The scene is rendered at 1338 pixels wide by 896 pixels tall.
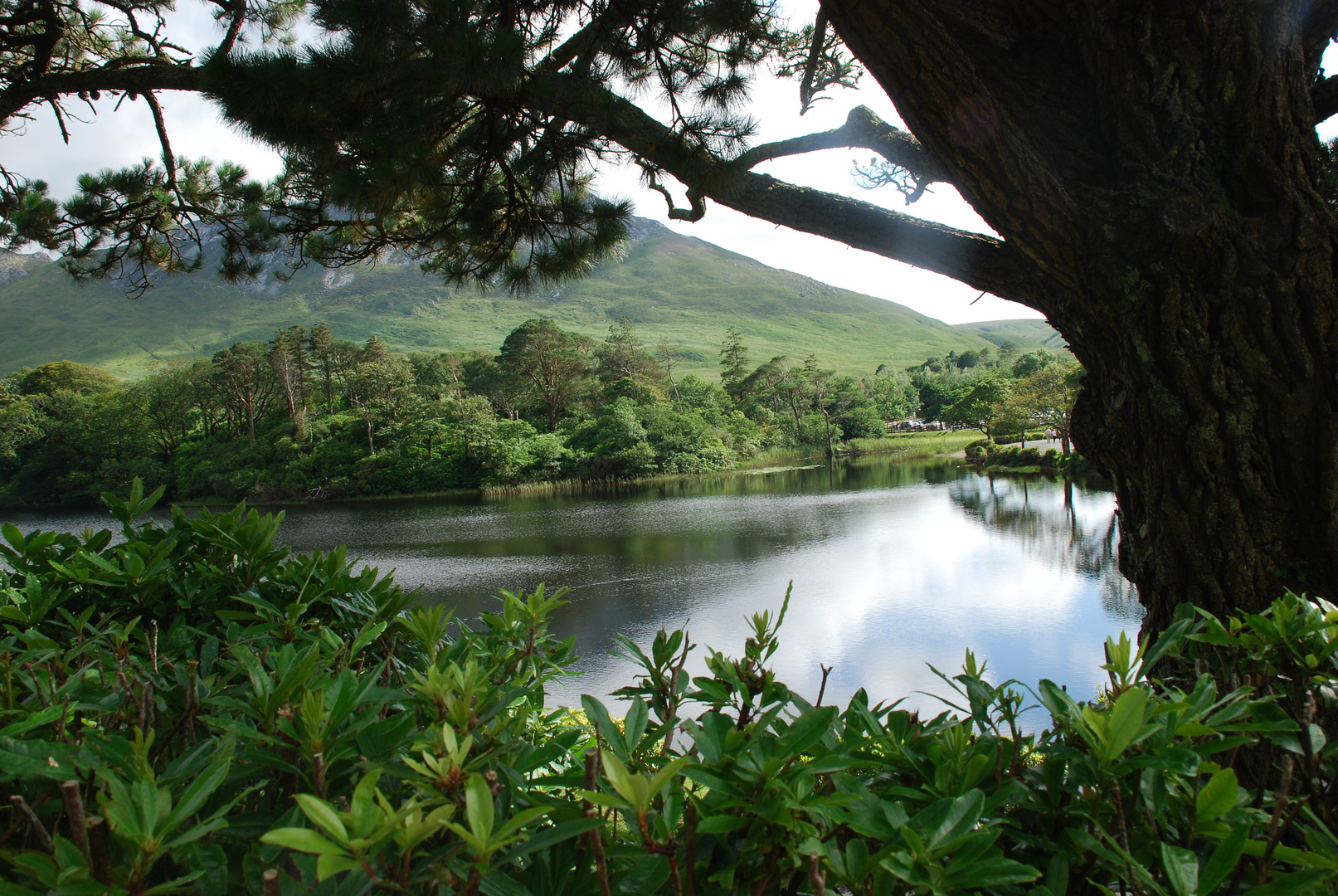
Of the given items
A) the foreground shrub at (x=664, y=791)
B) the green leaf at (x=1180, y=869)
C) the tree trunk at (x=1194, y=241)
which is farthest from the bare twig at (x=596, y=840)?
the tree trunk at (x=1194, y=241)

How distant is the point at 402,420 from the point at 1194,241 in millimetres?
28979

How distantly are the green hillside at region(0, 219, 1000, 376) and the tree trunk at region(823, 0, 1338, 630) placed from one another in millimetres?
70014

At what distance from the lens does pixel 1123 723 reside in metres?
0.58

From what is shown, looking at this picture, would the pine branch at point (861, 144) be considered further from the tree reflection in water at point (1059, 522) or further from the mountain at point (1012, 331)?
the mountain at point (1012, 331)

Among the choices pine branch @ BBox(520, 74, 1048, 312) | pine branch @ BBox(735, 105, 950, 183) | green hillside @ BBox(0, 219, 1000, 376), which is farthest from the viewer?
green hillside @ BBox(0, 219, 1000, 376)

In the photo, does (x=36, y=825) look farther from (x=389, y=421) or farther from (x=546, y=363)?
(x=546, y=363)

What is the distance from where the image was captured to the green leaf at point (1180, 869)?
1.62 ft

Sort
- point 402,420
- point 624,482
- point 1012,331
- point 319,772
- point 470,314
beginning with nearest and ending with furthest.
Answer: point 319,772, point 624,482, point 402,420, point 470,314, point 1012,331

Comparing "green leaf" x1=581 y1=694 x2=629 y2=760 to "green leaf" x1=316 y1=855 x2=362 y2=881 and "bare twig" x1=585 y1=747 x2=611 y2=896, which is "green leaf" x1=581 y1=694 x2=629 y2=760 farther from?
"green leaf" x1=316 y1=855 x2=362 y2=881

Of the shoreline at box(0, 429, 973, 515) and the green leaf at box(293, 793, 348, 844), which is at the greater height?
the green leaf at box(293, 793, 348, 844)

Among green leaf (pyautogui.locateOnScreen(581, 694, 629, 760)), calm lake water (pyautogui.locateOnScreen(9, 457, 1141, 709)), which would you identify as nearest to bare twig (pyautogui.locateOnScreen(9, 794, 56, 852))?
green leaf (pyautogui.locateOnScreen(581, 694, 629, 760))

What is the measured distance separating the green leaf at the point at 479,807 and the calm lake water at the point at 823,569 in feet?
4.67

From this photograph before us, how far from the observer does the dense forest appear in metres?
26.2

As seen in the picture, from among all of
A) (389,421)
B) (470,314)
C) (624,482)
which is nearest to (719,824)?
(624,482)
